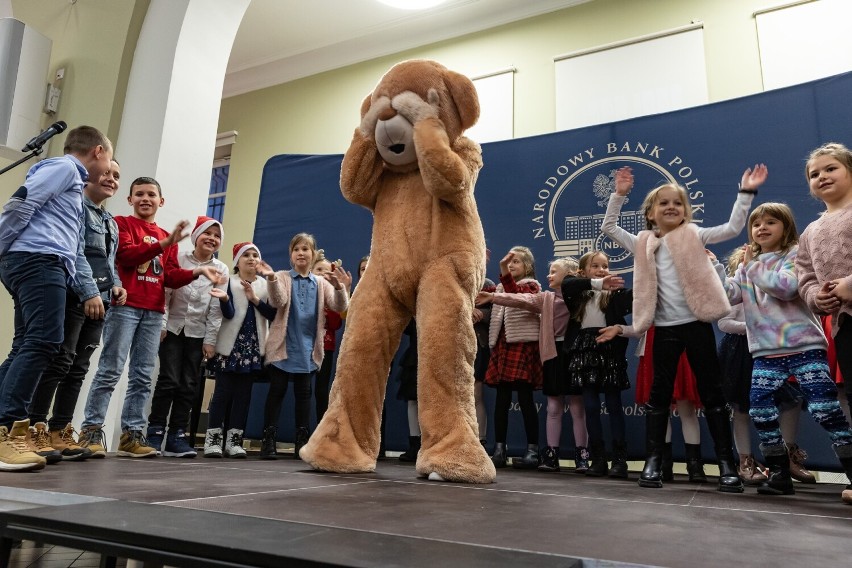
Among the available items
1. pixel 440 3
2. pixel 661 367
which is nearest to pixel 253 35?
pixel 440 3

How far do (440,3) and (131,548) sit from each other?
597cm

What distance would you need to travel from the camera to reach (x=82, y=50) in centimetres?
446

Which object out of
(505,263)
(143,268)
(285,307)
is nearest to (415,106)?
(505,263)

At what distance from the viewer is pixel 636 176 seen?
3889mm

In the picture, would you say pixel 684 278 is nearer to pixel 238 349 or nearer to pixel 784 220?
pixel 784 220

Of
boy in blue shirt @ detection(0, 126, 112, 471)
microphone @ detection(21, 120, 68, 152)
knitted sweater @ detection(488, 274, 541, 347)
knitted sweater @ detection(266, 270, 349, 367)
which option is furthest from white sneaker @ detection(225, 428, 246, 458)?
microphone @ detection(21, 120, 68, 152)

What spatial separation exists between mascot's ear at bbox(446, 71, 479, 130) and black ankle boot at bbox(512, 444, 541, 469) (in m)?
1.95

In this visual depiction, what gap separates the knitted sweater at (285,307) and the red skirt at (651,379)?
171 cm

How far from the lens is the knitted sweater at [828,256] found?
1.96 metres

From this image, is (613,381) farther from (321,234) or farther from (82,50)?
(82,50)

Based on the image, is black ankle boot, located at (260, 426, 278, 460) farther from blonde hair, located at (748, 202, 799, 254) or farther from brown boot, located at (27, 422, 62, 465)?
blonde hair, located at (748, 202, 799, 254)

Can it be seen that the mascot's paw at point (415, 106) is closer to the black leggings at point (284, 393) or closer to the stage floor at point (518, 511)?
the stage floor at point (518, 511)

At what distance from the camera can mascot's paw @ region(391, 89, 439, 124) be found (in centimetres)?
230

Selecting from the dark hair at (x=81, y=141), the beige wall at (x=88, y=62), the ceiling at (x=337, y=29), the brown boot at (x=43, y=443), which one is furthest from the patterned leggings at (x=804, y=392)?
the ceiling at (x=337, y=29)
